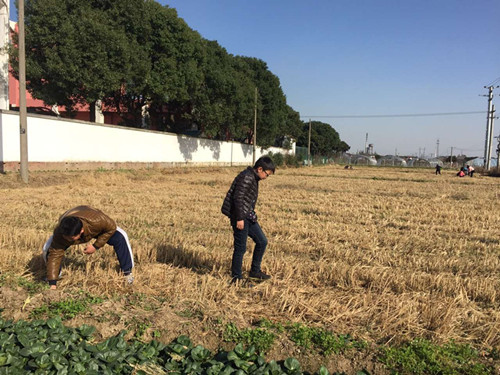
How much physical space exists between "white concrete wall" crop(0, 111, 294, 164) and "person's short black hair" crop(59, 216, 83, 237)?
50.8 feet

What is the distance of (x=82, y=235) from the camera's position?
4.07 m

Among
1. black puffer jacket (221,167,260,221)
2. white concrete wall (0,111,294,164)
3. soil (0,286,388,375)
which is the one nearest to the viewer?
soil (0,286,388,375)

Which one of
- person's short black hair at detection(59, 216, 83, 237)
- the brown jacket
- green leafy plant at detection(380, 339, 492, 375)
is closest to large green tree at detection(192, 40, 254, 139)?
the brown jacket

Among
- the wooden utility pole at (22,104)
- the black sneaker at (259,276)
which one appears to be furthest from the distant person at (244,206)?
the wooden utility pole at (22,104)

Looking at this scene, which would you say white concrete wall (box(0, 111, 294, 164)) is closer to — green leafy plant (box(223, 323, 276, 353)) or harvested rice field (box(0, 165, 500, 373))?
harvested rice field (box(0, 165, 500, 373))

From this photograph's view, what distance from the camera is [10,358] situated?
103 inches

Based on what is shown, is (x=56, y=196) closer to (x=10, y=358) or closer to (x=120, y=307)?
(x=120, y=307)

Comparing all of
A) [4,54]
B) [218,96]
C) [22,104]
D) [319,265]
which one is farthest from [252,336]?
[218,96]

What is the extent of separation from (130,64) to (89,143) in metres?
5.31

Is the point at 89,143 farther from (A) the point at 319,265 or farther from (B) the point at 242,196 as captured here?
(B) the point at 242,196

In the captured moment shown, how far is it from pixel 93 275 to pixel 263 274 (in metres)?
2.17

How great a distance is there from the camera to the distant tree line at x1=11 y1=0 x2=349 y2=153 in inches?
734

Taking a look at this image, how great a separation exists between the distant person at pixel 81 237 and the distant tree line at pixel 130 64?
17.2 metres

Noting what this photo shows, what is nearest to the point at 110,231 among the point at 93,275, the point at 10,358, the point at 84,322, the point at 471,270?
the point at 93,275
